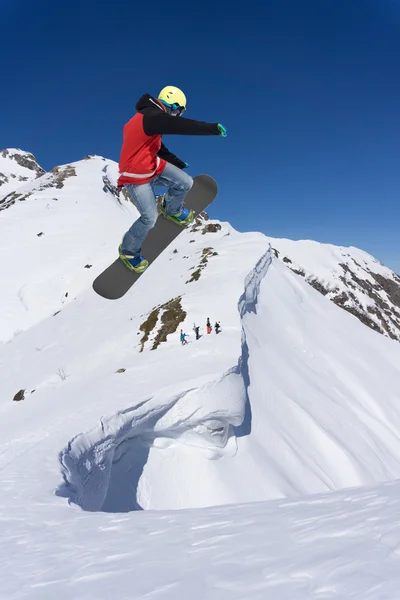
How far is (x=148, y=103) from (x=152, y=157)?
0.79 metres

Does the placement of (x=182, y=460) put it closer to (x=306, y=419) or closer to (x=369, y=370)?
(x=306, y=419)

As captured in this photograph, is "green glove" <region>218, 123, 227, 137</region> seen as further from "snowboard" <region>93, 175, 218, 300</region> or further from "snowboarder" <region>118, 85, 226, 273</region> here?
"snowboard" <region>93, 175, 218, 300</region>

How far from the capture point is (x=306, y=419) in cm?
1413

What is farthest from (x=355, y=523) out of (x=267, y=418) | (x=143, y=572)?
(x=267, y=418)

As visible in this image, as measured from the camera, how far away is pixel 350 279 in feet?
427

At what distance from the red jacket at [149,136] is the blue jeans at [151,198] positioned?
0.16 metres

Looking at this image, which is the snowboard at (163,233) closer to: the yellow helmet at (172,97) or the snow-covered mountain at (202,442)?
the yellow helmet at (172,97)

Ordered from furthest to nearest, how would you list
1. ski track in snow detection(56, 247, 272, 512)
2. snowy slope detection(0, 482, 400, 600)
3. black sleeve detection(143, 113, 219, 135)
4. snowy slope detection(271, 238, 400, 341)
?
snowy slope detection(271, 238, 400, 341)
ski track in snow detection(56, 247, 272, 512)
black sleeve detection(143, 113, 219, 135)
snowy slope detection(0, 482, 400, 600)

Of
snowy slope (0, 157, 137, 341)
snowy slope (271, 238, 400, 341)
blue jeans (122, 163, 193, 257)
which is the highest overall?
snowy slope (271, 238, 400, 341)

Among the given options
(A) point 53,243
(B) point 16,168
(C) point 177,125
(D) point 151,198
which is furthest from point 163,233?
(B) point 16,168

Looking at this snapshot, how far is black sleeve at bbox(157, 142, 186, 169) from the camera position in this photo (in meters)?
6.14

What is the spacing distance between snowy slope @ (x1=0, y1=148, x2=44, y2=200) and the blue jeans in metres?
127

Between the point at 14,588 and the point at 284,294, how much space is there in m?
26.9

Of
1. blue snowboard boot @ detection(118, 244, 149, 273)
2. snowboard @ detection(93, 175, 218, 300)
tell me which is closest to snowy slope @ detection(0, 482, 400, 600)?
blue snowboard boot @ detection(118, 244, 149, 273)
